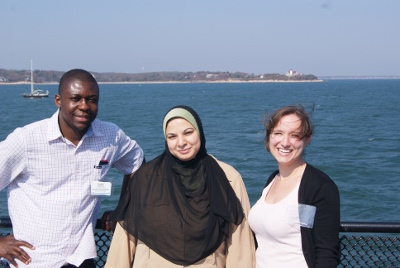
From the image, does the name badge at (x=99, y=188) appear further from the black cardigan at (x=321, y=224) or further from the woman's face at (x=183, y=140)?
the black cardigan at (x=321, y=224)

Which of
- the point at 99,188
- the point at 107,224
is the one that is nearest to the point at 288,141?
the point at 99,188

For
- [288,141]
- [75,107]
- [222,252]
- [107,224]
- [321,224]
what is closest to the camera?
[321,224]

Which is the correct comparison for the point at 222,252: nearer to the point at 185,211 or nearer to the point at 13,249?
the point at 185,211

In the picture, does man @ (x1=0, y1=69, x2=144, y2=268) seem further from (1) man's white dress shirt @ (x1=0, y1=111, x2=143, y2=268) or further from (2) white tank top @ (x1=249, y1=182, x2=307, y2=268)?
(2) white tank top @ (x1=249, y1=182, x2=307, y2=268)

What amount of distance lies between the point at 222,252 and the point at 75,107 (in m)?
1.20

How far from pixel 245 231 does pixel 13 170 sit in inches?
54.3

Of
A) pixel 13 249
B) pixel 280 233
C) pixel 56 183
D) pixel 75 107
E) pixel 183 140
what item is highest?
pixel 75 107

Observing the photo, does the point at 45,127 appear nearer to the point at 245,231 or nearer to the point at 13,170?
the point at 13,170

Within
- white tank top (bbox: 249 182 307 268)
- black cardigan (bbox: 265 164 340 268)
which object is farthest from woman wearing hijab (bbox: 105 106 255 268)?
black cardigan (bbox: 265 164 340 268)

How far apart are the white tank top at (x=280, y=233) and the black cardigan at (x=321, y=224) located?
0.15ft

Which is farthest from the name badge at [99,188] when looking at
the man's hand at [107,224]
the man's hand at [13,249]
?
the man's hand at [13,249]

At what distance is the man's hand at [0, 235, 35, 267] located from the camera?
129 inches

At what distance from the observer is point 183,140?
123 inches

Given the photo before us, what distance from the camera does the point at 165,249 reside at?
10.4 feet
